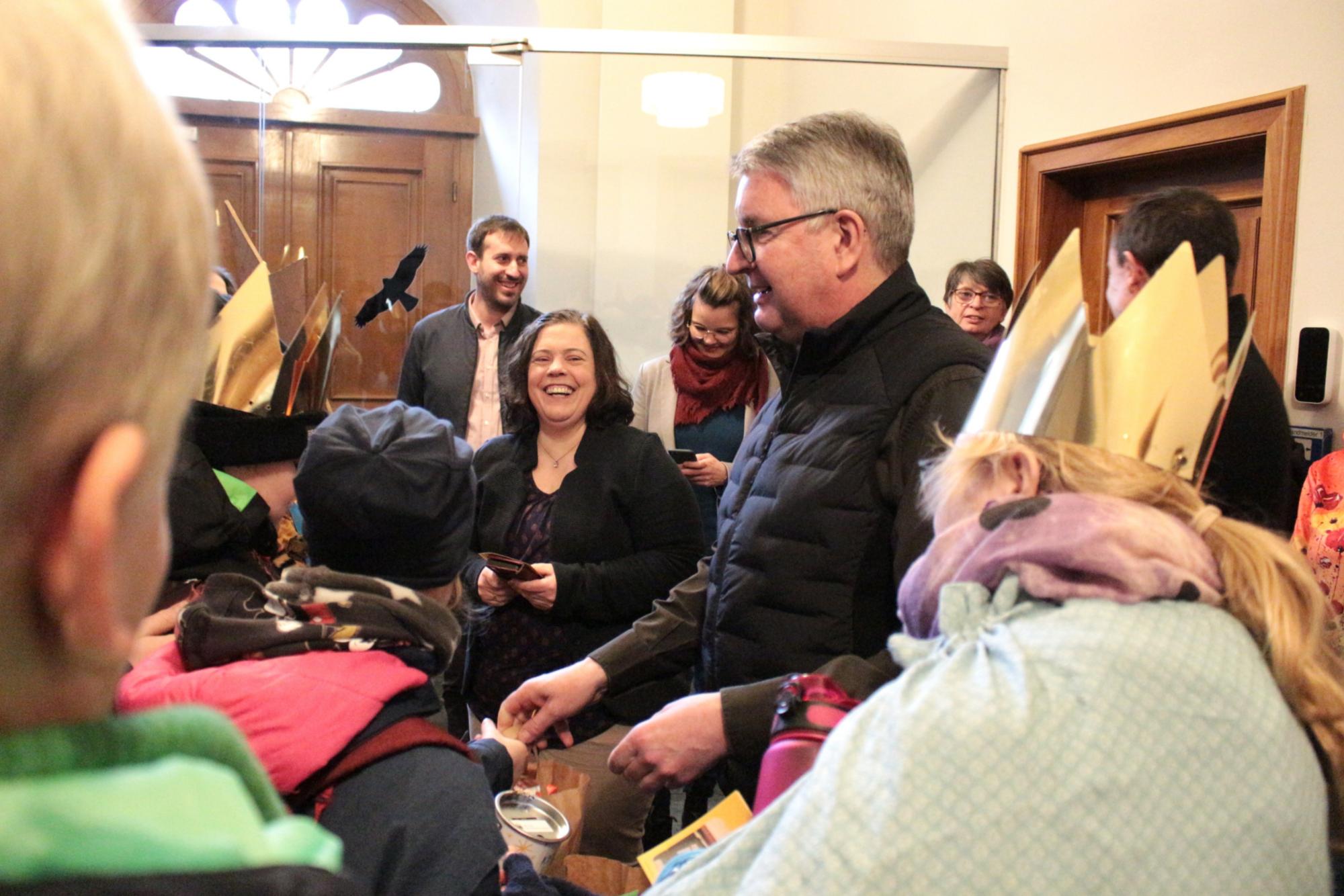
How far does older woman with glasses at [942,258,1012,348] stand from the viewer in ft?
12.7

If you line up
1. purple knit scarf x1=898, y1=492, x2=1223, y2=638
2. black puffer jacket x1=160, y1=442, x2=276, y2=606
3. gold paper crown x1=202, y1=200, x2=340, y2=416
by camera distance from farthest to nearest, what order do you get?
gold paper crown x1=202, y1=200, x2=340, y2=416
black puffer jacket x1=160, y1=442, x2=276, y2=606
purple knit scarf x1=898, y1=492, x2=1223, y2=638

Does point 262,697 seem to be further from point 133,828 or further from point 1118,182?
point 1118,182

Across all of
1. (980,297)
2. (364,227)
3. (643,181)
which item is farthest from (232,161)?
(980,297)

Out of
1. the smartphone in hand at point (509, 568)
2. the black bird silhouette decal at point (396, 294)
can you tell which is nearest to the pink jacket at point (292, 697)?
the smartphone in hand at point (509, 568)

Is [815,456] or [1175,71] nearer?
[815,456]

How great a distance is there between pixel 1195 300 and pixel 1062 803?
1.85ft

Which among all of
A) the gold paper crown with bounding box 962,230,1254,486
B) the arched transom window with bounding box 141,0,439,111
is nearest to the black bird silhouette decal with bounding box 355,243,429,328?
the arched transom window with bounding box 141,0,439,111

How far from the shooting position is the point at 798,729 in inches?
40.9

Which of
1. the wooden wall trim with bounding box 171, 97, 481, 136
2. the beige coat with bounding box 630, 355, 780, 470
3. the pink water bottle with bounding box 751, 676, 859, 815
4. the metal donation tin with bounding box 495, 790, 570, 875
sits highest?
the wooden wall trim with bounding box 171, 97, 481, 136

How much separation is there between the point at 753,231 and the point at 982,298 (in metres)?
2.37

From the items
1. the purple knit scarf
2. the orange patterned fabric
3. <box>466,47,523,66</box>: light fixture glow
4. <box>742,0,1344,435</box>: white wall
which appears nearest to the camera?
the purple knit scarf

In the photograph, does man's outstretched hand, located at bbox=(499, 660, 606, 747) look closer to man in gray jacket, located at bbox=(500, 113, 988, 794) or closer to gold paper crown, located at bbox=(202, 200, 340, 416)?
man in gray jacket, located at bbox=(500, 113, 988, 794)

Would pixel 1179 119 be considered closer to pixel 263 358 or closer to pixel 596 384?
pixel 596 384

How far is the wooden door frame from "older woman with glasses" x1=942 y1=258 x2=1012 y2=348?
56 centimetres
